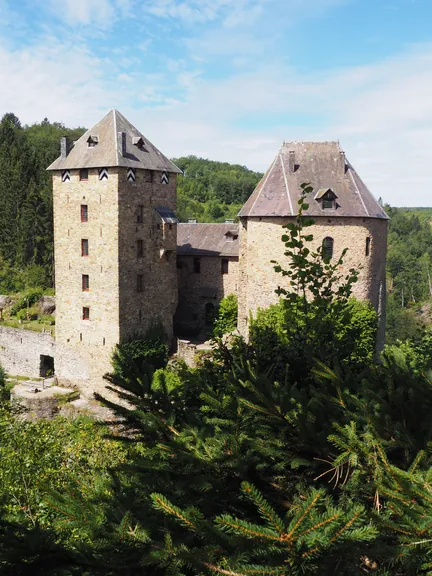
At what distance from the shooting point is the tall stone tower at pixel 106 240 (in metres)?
31.2

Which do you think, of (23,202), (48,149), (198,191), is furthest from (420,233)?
(23,202)

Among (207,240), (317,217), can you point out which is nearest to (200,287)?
(207,240)

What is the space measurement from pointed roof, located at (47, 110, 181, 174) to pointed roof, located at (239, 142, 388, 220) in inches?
293

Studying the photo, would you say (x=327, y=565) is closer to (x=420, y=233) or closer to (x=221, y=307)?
(x=221, y=307)

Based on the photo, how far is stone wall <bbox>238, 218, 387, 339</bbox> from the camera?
2828 cm

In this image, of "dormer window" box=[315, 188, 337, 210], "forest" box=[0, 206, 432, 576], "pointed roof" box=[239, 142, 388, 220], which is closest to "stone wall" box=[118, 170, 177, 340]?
"pointed roof" box=[239, 142, 388, 220]

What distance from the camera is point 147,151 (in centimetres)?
3309

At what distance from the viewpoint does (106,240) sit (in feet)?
103

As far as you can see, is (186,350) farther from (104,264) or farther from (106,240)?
(106,240)

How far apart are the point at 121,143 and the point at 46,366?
17.0m

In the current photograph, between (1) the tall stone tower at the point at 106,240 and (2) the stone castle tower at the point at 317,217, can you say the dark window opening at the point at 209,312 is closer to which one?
(1) the tall stone tower at the point at 106,240

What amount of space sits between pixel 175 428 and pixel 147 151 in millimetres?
30132

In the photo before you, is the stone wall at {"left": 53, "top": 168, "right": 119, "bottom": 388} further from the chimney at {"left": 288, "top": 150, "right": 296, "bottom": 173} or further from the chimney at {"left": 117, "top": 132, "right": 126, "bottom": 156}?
the chimney at {"left": 288, "top": 150, "right": 296, "bottom": 173}

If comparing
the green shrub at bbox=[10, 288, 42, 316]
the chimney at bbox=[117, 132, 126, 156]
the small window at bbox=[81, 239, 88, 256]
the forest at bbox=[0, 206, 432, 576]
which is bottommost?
the green shrub at bbox=[10, 288, 42, 316]
